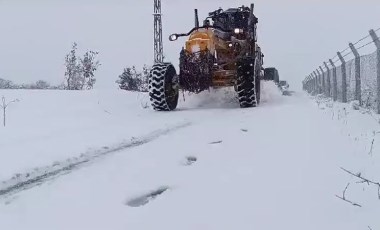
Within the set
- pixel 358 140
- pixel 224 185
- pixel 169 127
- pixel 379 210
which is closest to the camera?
pixel 379 210

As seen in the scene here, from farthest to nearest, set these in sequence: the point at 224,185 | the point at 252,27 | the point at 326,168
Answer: the point at 252,27
the point at 326,168
the point at 224,185

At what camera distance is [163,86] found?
1066 centimetres

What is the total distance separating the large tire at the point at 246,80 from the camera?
10.5m

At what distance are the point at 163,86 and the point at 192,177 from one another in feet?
23.0

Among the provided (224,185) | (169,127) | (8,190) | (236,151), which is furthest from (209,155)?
(169,127)

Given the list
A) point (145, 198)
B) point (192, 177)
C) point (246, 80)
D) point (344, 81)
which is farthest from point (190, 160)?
point (344, 81)

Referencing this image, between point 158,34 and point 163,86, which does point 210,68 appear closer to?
point 163,86

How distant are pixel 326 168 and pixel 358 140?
186 centimetres

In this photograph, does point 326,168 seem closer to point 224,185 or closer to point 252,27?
point 224,185

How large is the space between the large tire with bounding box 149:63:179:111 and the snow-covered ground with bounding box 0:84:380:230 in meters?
3.45

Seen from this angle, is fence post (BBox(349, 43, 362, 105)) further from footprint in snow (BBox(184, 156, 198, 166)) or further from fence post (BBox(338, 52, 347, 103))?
footprint in snow (BBox(184, 156, 198, 166))

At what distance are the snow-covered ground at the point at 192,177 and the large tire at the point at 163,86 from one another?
345cm

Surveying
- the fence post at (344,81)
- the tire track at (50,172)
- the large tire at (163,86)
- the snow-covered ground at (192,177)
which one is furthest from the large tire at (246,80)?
the tire track at (50,172)

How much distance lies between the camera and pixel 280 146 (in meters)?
5.03
